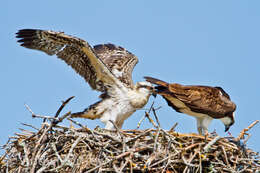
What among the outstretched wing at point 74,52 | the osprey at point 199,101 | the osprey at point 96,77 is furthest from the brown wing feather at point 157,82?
the outstretched wing at point 74,52

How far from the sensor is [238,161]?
4941 millimetres

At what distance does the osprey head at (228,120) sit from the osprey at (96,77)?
1196 millimetres

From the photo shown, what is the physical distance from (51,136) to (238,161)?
219 cm

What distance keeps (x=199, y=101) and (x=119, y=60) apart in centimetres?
242

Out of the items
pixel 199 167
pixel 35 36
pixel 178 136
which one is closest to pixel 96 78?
pixel 35 36

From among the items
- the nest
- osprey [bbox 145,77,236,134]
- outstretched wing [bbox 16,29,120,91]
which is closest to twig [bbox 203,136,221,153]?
the nest

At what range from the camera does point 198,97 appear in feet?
19.6

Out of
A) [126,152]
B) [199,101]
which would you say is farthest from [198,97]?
[126,152]

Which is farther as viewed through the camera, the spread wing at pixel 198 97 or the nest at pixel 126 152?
the spread wing at pixel 198 97

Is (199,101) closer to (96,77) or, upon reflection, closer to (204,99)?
(204,99)

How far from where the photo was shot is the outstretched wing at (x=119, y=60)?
732 centimetres

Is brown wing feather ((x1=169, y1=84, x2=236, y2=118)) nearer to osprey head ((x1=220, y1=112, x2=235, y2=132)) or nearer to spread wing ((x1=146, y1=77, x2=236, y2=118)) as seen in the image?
spread wing ((x1=146, y1=77, x2=236, y2=118))

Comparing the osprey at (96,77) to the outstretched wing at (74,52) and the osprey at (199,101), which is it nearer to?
the outstretched wing at (74,52)

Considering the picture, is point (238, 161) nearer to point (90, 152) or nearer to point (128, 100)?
point (90, 152)
